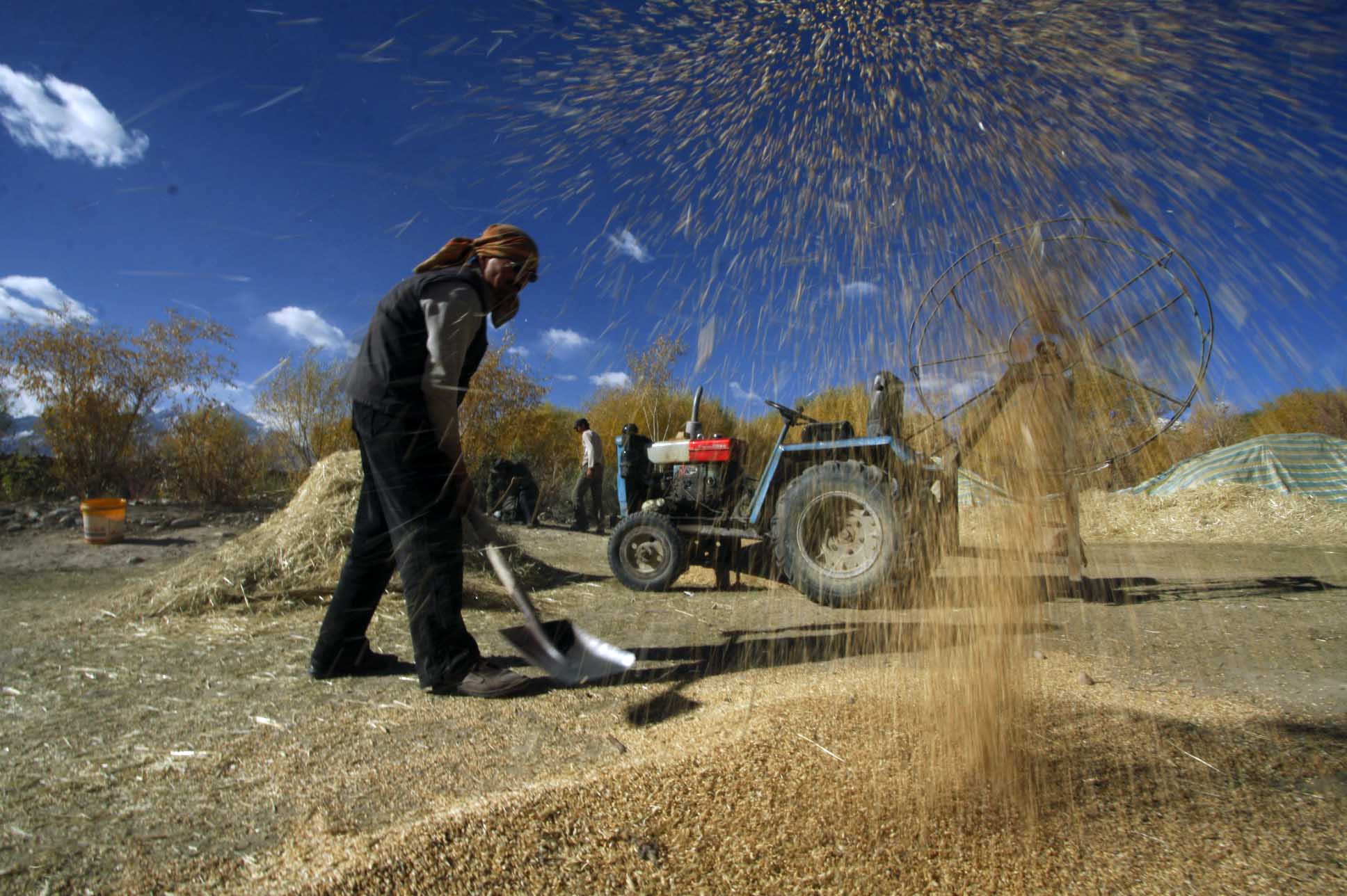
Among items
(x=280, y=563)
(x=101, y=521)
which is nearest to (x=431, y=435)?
(x=280, y=563)

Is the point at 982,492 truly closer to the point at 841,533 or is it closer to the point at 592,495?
the point at 841,533

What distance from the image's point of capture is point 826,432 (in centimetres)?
501

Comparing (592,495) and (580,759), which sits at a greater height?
(592,495)

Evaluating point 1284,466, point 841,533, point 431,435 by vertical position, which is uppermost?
point 1284,466

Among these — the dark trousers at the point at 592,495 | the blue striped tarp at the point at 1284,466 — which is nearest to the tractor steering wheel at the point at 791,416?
the dark trousers at the point at 592,495

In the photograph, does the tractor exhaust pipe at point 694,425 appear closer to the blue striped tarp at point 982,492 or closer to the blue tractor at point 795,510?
the blue tractor at point 795,510

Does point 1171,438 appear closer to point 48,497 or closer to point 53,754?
point 53,754

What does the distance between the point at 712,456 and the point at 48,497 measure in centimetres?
925

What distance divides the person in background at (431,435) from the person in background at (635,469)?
12.4ft

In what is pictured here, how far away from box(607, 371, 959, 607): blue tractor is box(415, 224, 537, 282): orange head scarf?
1863mm

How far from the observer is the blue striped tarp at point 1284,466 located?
405 inches

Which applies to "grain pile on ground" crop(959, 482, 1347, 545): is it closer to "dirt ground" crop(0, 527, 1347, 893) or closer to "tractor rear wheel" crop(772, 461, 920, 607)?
"tractor rear wheel" crop(772, 461, 920, 607)

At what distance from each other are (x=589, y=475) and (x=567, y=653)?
6313 mm

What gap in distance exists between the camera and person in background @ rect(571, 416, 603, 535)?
8.66 meters
